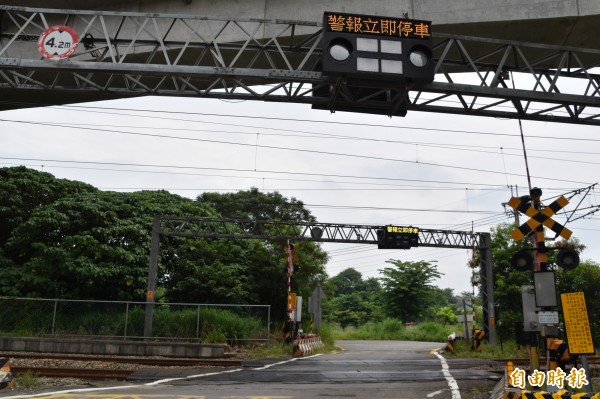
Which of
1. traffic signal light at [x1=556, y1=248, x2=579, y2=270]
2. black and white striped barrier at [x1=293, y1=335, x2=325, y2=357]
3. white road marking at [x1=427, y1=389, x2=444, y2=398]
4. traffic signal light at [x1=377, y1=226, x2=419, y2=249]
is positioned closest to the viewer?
traffic signal light at [x1=556, y1=248, x2=579, y2=270]

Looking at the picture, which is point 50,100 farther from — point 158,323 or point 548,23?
point 548,23

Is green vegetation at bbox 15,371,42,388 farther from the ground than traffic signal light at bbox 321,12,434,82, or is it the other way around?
traffic signal light at bbox 321,12,434,82

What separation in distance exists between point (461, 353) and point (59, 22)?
2052 cm

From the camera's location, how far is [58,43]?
1128cm

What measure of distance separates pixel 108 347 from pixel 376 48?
14027mm

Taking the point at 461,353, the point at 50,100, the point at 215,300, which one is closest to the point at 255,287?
the point at 215,300

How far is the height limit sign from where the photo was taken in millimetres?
11211

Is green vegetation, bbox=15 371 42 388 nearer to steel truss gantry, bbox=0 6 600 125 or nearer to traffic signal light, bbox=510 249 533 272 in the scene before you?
steel truss gantry, bbox=0 6 600 125

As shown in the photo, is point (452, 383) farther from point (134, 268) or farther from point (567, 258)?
point (134, 268)

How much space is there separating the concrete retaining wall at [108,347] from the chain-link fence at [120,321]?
2153 millimetres

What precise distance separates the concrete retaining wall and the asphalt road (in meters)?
2.56

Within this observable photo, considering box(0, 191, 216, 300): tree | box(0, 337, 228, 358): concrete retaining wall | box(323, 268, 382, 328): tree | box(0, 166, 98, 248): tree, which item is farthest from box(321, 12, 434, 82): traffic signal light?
box(323, 268, 382, 328): tree

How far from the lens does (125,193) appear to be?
2950 centimetres

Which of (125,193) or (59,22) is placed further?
(125,193)
